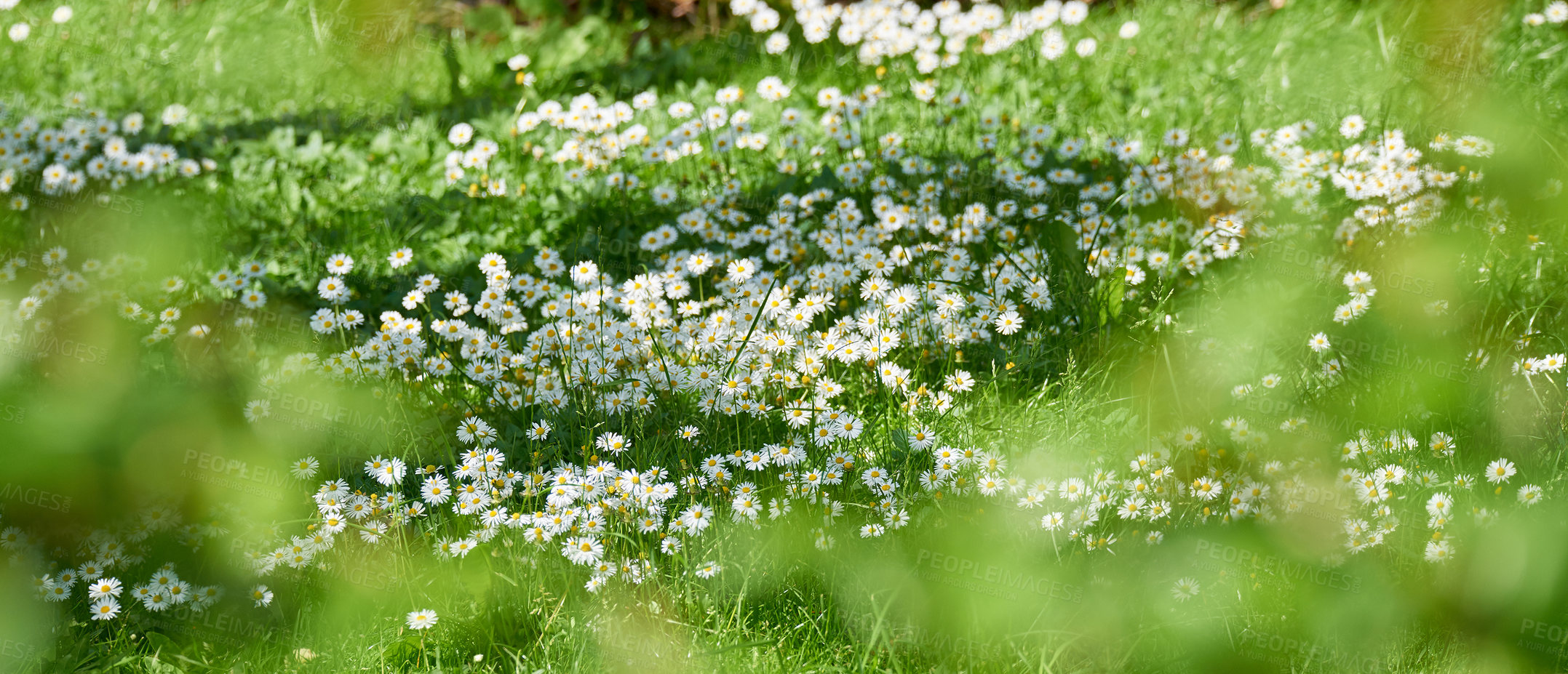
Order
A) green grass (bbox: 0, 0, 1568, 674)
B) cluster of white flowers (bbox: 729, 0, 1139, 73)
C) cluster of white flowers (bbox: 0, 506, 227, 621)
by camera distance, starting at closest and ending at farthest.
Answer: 1. green grass (bbox: 0, 0, 1568, 674)
2. cluster of white flowers (bbox: 0, 506, 227, 621)
3. cluster of white flowers (bbox: 729, 0, 1139, 73)

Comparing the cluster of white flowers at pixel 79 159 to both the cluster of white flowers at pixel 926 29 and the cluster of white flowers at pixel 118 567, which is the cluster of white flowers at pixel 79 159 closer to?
the cluster of white flowers at pixel 118 567

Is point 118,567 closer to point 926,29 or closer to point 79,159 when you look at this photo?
point 79,159

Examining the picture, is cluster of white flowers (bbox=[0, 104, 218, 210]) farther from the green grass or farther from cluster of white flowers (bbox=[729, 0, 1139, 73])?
cluster of white flowers (bbox=[729, 0, 1139, 73])

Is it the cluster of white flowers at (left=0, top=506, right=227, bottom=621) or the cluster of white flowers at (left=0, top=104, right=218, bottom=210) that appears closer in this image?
the cluster of white flowers at (left=0, top=506, right=227, bottom=621)

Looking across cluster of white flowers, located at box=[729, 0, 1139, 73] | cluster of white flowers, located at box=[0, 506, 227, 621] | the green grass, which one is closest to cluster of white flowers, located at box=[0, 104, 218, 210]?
the green grass

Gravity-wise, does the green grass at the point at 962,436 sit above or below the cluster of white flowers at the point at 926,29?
below

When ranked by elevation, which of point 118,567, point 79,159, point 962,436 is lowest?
point 962,436

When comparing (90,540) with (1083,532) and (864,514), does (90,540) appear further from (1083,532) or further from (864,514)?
(1083,532)

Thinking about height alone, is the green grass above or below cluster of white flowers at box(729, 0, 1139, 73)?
below

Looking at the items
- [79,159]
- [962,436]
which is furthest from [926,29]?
[79,159]

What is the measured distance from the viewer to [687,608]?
228 cm

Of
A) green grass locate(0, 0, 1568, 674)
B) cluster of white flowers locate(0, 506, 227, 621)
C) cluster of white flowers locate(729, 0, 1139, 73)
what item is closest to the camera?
green grass locate(0, 0, 1568, 674)

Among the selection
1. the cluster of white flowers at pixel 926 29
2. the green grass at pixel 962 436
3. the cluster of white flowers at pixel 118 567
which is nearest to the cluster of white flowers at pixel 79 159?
the green grass at pixel 962 436

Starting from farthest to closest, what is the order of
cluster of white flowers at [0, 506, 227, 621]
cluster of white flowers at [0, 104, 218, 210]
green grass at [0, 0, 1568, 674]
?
cluster of white flowers at [0, 104, 218, 210] < cluster of white flowers at [0, 506, 227, 621] < green grass at [0, 0, 1568, 674]
